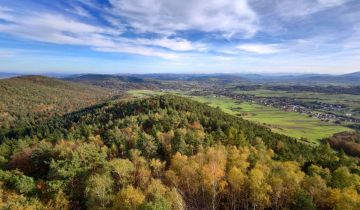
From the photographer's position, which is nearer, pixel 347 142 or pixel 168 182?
pixel 168 182

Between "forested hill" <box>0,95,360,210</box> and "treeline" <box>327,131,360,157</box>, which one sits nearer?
"forested hill" <box>0,95,360,210</box>

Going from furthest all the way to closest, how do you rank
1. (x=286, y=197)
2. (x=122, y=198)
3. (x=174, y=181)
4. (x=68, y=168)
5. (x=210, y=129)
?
(x=210, y=129) → (x=68, y=168) → (x=174, y=181) → (x=286, y=197) → (x=122, y=198)

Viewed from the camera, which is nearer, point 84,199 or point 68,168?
point 84,199

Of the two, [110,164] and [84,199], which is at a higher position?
[110,164]

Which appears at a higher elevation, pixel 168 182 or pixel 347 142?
pixel 168 182

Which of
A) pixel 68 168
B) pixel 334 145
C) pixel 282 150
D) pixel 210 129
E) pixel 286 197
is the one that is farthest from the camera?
pixel 334 145

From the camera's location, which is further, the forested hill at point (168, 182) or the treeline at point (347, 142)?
the treeline at point (347, 142)

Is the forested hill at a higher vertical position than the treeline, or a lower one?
higher

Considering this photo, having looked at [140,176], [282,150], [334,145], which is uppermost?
[140,176]

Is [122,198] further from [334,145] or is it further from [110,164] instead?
[334,145]

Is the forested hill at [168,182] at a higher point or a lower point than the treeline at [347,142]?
higher

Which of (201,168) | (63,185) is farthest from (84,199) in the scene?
(201,168)
